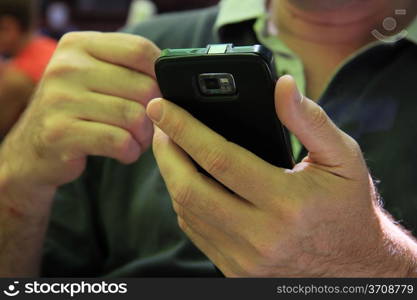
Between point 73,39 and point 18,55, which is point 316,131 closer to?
point 73,39

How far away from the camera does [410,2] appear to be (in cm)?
81

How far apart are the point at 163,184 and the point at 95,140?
20cm

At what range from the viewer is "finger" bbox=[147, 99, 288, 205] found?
51cm

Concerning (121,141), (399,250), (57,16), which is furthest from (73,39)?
(57,16)

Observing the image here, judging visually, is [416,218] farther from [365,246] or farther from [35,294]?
[35,294]

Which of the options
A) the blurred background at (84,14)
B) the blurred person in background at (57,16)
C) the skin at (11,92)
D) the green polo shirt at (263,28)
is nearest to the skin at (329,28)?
the green polo shirt at (263,28)

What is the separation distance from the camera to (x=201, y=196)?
0.54 meters

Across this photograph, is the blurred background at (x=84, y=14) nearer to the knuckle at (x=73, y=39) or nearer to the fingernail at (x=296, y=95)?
the knuckle at (x=73, y=39)

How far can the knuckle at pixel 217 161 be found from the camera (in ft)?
1.70

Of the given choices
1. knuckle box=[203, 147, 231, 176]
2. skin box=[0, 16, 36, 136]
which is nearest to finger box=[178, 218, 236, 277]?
knuckle box=[203, 147, 231, 176]

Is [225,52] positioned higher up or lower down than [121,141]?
higher up

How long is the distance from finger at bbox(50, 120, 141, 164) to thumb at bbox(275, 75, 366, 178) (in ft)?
0.89

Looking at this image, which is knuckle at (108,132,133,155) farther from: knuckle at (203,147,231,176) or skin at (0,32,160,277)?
knuckle at (203,147,231,176)

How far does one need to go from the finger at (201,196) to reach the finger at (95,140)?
0.15 m
